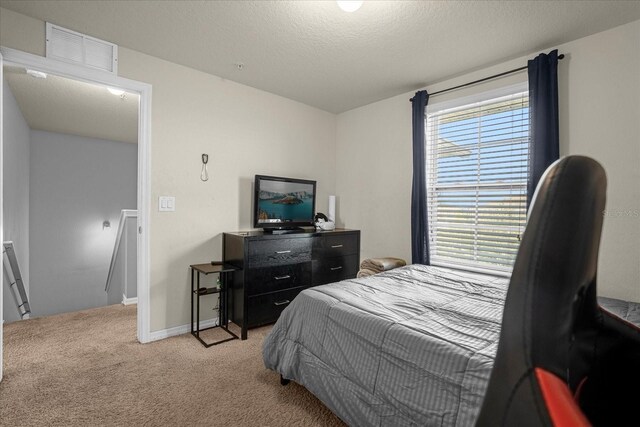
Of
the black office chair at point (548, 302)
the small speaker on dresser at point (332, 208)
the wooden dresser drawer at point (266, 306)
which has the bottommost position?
the wooden dresser drawer at point (266, 306)

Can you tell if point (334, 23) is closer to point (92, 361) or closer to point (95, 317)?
point (92, 361)

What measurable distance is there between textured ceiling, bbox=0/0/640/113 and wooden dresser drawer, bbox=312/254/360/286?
198 cm

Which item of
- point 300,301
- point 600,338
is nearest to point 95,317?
point 300,301

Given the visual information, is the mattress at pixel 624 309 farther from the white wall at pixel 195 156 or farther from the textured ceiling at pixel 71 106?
the textured ceiling at pixel 71 106

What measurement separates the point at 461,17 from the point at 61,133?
6263mm

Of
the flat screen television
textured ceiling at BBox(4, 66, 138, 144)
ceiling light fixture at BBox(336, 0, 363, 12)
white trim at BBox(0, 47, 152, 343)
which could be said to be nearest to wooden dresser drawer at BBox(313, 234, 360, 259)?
the flat screen television

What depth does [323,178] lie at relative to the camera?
13.8ft

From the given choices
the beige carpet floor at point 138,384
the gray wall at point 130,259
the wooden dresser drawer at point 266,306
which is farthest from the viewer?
the gray wall at point 130,259

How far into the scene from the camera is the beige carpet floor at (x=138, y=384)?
1759 mm

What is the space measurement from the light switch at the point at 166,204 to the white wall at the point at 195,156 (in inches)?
1.5

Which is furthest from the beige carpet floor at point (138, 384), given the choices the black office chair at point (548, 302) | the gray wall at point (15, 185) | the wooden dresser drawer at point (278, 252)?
the black office chair at point (548, 302)

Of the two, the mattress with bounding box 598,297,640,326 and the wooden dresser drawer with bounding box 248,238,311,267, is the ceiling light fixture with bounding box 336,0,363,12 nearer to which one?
the wooden dresser drawer with bounding box 248,238,311,267

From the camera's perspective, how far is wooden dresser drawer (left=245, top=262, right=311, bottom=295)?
2.90 meters

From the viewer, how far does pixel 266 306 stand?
3012mm
